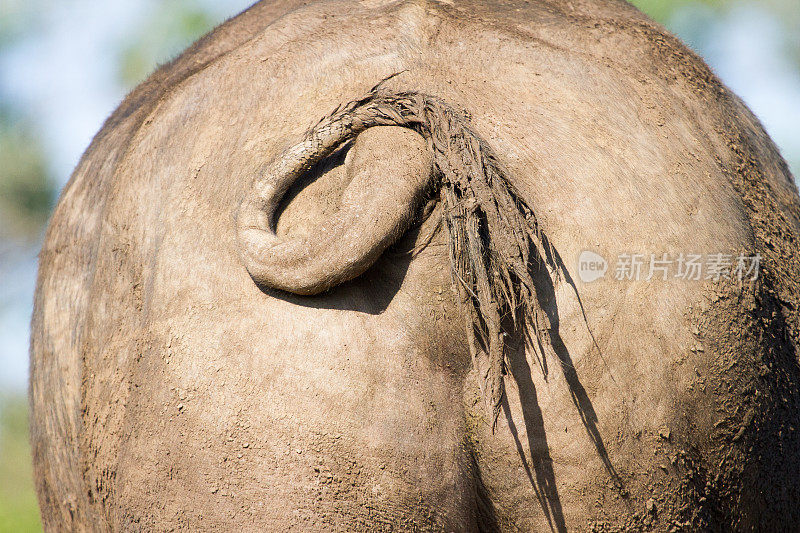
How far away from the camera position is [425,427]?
5.12ft

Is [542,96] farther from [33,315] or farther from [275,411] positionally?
[33,315]

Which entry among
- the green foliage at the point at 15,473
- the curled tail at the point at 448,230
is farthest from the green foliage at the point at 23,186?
the curled tail at the point at 448,230

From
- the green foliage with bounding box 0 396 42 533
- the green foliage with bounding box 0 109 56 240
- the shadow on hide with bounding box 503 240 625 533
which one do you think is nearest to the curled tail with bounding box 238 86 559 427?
the shadow on hide with bounding box 503 240 625 533

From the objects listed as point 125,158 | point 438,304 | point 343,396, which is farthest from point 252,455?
point 125,158

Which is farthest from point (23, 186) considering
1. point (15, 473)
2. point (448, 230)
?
point (448, 230)

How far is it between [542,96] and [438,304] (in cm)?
66

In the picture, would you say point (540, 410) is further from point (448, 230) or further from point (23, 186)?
point (23, 186)

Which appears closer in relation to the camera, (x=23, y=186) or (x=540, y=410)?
(x=540, y=410)

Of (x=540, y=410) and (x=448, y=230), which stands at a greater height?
(x=448, y=230)

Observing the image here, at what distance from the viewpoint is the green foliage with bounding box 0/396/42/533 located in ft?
23.5

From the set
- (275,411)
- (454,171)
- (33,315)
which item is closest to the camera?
(275,411)

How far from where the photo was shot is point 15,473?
1050 centimetres

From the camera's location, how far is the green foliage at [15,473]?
7148 mm

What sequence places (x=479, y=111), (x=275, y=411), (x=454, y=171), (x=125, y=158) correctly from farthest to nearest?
(x=125, y=158)
(x=479, y=111)
(x=454, y=171)
(x=275, y=411)
